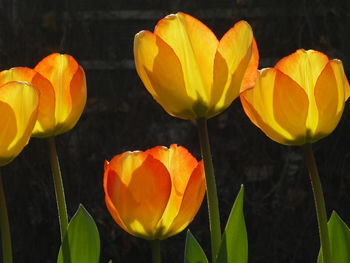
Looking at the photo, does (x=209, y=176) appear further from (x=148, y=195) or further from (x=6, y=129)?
(x=6, y=129)

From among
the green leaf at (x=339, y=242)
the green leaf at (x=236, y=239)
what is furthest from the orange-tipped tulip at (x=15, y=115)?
the green leaf at (x=339, y=242)

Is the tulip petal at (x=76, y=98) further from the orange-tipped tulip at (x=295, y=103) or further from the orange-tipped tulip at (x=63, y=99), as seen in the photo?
the orange-tipped tulip at (x=295, y=103)

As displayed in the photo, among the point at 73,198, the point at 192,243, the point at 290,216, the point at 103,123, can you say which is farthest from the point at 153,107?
the point at 192,243

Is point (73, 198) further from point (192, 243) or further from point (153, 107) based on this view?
point (192, 243)

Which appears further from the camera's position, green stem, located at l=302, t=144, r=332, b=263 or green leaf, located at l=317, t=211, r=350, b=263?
green leaf, located at l=317, t=211, r=350, b=263

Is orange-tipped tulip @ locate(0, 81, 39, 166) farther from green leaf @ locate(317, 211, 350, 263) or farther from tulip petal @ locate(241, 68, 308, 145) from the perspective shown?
green leaf @ locate(317, 211, 350, 263)

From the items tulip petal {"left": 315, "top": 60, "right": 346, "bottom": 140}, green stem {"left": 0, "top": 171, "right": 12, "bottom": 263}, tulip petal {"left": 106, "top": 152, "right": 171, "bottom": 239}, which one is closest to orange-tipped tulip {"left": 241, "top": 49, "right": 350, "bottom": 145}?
tulip petal {"left": 315, "top": 60, "right": 346, "bottom": 140}
